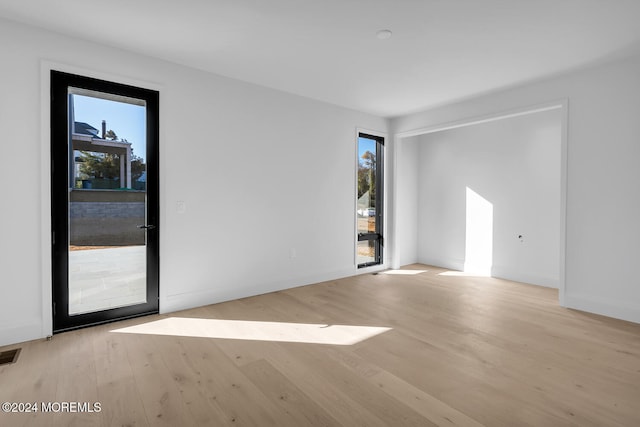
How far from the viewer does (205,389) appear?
218 cm

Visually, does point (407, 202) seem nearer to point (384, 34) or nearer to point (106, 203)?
point (384, 34)

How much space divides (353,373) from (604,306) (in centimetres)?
313

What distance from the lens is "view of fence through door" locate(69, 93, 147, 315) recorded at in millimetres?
3104

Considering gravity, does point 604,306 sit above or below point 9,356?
above

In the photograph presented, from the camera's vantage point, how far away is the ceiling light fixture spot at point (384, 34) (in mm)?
2861

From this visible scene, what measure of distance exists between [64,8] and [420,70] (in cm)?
335

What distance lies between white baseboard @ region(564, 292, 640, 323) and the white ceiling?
258 cm

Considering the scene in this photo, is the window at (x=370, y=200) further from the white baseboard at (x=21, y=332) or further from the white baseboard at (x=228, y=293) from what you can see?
the white baseboard at (x=21, y=332)

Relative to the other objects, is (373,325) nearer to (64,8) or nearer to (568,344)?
(568,344)

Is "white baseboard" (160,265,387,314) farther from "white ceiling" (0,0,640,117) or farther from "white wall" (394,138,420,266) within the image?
"white ceiling" (0,0,640,117)

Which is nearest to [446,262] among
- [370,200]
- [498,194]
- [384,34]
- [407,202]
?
[407,202]

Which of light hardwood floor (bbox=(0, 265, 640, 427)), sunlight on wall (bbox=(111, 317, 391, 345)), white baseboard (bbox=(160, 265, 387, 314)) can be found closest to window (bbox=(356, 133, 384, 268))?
white baseboard (bbox=(160, 265, 387, 314))

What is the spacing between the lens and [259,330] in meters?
3.15

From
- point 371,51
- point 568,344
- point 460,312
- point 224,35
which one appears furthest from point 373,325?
point 224,35
